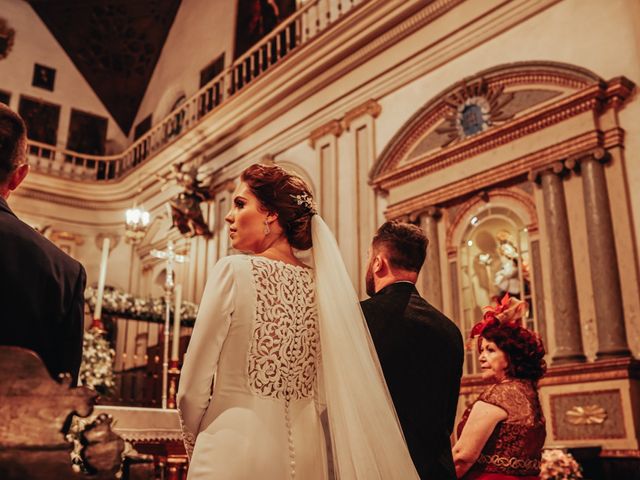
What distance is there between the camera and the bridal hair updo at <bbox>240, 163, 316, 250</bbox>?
212 cm

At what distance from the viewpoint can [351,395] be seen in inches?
82.5

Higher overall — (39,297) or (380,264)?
(380,264)

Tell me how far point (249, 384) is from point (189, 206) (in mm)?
9312

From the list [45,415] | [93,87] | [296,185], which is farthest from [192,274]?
[45,415]

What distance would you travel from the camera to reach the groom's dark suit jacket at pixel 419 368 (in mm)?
2236

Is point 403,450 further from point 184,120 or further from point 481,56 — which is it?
point 184,120

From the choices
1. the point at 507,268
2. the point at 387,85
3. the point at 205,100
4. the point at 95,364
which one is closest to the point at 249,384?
the point at 95,364

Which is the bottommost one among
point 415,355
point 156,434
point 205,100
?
point 156,434

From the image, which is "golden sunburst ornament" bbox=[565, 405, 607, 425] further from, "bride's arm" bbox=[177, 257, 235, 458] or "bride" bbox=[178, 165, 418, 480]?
"bride's arm" bbox=[177, 257, 235, 458]

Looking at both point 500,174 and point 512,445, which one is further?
point 500,174

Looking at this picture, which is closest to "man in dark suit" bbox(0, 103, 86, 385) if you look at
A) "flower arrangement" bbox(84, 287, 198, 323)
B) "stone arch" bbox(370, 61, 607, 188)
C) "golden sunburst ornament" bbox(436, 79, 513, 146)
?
"stone arch" bbox(370, 61, 607, 188)

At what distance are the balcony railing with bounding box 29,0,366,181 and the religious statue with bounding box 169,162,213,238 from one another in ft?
3.66

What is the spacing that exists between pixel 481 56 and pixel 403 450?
5.72 m

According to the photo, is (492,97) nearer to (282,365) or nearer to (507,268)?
(507,268)
